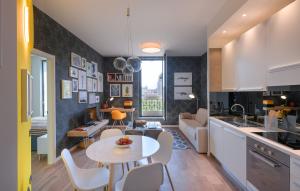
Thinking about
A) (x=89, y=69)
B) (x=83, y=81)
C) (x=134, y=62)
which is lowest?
(x=83, y=81)

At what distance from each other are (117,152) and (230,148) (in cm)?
182

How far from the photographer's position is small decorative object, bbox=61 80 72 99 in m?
4.22

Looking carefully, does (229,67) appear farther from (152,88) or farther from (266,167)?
(152,88)

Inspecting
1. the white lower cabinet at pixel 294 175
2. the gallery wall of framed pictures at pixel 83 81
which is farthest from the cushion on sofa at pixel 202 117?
the white lower cabinet at pixel 294 175

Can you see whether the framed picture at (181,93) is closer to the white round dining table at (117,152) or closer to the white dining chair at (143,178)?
the white round dining table at (117,152)

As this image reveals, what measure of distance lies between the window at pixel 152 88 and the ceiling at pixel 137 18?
253 cm

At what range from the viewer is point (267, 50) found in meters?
2.48

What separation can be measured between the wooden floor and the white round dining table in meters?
0.84

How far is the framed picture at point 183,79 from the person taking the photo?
25.8ft

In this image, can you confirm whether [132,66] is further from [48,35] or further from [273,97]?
[273,97]

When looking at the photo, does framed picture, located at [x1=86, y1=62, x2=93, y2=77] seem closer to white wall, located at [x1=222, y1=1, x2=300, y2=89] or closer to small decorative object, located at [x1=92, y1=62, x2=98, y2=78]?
small decorative object, located at [x1=92, y1=62, x2=98, y2=78]

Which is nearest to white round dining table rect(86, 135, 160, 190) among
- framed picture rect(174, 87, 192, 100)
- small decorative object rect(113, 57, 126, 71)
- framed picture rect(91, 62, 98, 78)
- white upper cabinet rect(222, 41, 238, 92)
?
small decorative object rect(113, 57, 126, 71)

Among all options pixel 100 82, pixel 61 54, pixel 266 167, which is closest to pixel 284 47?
pixel 266 167

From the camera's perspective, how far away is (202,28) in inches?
172
